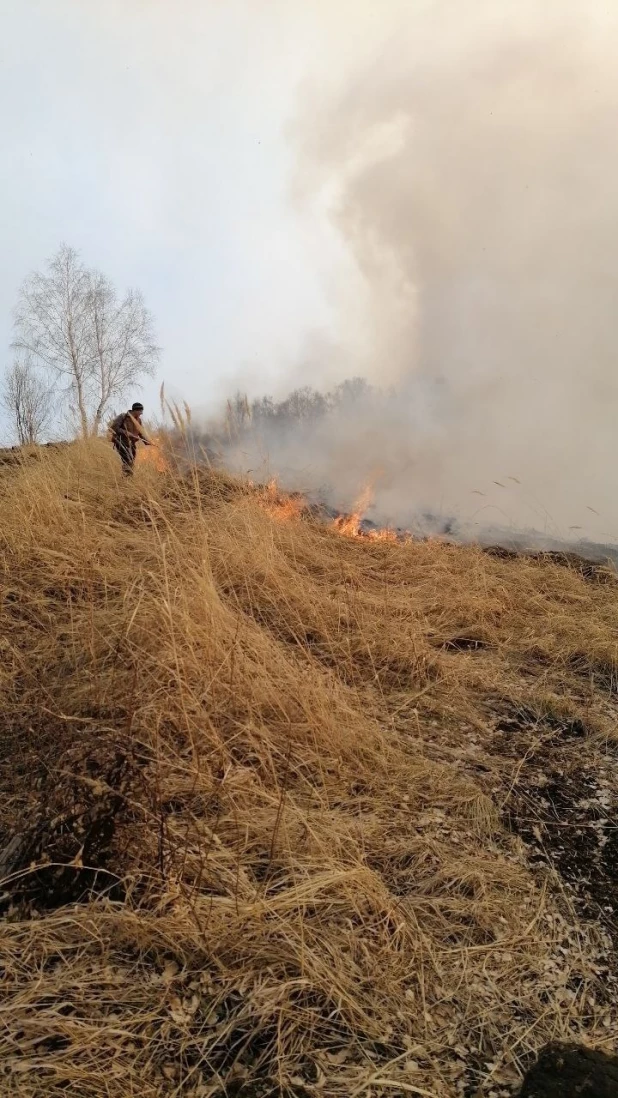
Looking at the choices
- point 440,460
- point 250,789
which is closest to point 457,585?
point 250,789

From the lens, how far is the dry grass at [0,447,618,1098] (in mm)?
1110

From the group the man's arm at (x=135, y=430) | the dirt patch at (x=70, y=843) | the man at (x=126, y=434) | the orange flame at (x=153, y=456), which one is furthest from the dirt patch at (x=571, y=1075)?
the man at (x=126, y=434)

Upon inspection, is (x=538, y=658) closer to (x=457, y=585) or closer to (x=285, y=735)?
(x=457, y=585)

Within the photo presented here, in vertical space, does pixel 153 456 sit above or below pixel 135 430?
below

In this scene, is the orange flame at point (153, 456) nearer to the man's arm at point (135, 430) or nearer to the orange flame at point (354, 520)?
the man's arm at point (135, 430)

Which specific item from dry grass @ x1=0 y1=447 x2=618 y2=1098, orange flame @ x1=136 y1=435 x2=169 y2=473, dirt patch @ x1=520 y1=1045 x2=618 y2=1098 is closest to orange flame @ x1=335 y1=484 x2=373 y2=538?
orange flame @ x1=136 y1=435 x2=169 y2=473

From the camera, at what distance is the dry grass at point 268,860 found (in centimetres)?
111

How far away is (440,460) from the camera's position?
31.1ft

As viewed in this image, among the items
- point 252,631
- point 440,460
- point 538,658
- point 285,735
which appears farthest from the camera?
point 440,460

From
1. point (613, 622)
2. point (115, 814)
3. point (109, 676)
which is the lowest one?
point (613, 622)

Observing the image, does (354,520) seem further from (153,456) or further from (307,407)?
(307,407)

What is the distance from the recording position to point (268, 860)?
1517mm

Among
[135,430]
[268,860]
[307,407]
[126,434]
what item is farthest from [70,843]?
[307,407]

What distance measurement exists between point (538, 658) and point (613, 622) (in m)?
1.03
